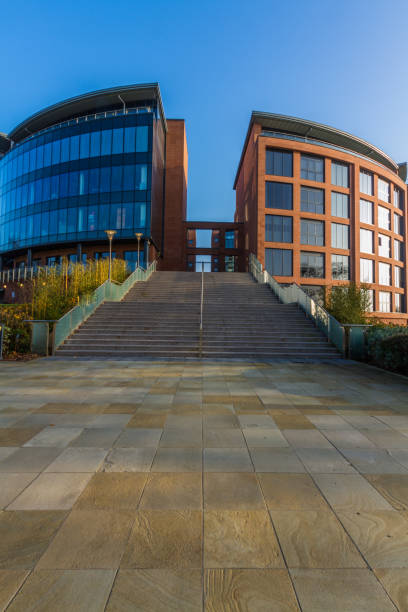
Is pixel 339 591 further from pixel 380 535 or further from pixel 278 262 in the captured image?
pixel 278 262

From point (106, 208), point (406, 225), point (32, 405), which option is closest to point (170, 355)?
point (32, 405)

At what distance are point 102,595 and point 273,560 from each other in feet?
3.10

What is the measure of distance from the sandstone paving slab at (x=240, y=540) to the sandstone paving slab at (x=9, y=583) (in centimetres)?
99

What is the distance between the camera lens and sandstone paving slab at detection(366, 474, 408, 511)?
236cm

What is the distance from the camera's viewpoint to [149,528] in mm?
2020

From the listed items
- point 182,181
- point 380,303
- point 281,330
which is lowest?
point 281,330

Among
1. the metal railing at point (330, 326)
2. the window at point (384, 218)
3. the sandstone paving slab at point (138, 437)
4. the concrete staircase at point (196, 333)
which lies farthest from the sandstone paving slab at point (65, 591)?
the window at point (384, 218)

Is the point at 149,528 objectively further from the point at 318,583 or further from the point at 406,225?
the point at 406,225

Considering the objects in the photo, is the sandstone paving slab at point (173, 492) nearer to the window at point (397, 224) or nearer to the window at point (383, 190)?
the window at point (383, 190)

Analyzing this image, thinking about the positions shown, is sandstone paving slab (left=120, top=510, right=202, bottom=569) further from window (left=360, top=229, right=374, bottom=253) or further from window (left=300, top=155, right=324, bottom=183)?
window (left=360, top=229, right=374, bottom=253)

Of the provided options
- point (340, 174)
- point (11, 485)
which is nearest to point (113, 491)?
point (11, 485)

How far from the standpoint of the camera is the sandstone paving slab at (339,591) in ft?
4.79

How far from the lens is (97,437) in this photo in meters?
3.60

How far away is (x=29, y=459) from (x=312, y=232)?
33.4m
